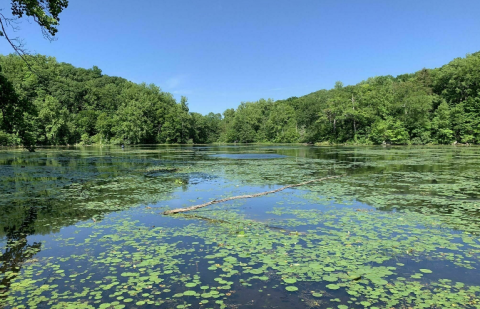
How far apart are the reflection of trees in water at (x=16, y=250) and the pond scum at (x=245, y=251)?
3 cm

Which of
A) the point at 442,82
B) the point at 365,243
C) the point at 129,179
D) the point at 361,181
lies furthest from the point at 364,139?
the point at 365,243

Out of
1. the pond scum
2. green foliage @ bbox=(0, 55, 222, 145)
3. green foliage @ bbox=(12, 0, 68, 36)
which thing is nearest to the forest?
green foliage @ bbox=(0, 55, 222, 145)

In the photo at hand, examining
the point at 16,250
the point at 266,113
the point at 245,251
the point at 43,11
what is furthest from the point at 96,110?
the point at 245,251

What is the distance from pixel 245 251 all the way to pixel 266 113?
11957cm

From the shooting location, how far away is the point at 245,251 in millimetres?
5801

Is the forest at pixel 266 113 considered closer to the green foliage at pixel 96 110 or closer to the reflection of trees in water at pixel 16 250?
the green foliage at pixel 96 110

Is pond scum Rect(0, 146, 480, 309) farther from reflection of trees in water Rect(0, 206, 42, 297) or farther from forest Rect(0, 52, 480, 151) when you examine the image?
forest Rect(0, 52, 480, 151)

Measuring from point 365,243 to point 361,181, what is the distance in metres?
9.08

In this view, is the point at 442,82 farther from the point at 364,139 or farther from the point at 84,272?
the point at 84,272

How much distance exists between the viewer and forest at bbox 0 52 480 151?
192ft

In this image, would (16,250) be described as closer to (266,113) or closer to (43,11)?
(43,11)

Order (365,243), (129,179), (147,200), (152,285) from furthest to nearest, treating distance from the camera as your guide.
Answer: (129,179) < (147,200) < (365,243) < (152,285)

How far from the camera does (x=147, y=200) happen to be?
429 inches

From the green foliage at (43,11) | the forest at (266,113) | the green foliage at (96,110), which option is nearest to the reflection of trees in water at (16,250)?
the green foliage at (43,11)
